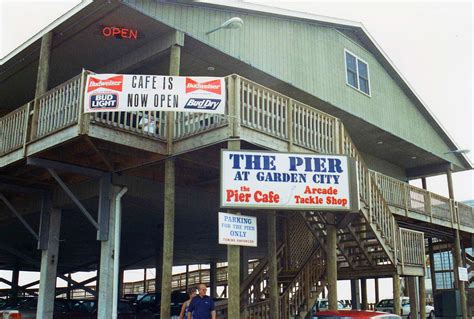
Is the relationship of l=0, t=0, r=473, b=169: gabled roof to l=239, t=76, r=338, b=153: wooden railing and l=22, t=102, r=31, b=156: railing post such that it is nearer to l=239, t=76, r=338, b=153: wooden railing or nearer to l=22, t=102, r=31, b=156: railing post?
l=22, t=102, r=31, b=156: railing post

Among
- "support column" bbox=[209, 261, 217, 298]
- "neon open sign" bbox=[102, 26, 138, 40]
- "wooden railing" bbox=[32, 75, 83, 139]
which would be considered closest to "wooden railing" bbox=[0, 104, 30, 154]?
"wooden railing" bbox=[32, 75, 83, 139]

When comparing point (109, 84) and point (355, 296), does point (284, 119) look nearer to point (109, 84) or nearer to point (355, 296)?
point (109, 84)

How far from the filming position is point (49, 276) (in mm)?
15898

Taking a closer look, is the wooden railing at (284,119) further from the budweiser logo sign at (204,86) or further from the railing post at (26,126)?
the railing post at (26,126)

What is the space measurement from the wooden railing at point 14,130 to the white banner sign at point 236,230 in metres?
5.86

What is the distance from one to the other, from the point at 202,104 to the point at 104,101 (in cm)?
207

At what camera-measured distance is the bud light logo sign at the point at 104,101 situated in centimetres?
1140

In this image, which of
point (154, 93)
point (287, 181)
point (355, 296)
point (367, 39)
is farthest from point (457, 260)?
point (154, 93)

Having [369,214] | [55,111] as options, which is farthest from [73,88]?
[369,214]

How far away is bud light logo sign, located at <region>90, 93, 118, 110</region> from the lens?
37.4 feet

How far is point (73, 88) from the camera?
A: 40.4 ft

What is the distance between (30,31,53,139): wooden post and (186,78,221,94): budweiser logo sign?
4.24 meters

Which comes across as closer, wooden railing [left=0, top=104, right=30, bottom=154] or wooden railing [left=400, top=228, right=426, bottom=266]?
wooden railing [left=0, top=104, right=30, bottom=154]

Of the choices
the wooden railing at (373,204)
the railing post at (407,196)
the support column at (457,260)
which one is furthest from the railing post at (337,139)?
the support column at (457,260)
